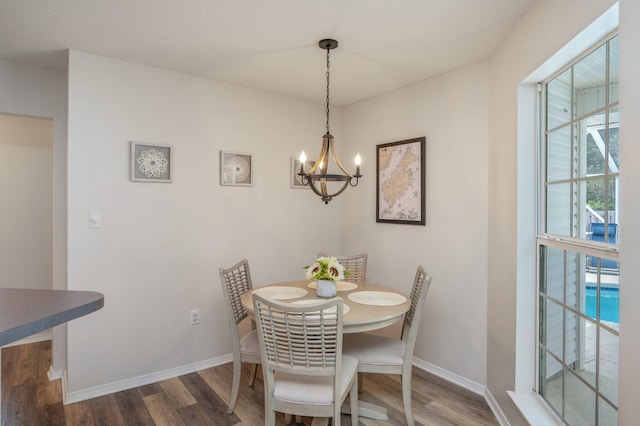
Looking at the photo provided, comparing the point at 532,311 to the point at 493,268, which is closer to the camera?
A: the point at 532,311

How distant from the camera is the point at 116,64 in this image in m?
2.77

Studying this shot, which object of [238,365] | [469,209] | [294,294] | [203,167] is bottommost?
[238,365]

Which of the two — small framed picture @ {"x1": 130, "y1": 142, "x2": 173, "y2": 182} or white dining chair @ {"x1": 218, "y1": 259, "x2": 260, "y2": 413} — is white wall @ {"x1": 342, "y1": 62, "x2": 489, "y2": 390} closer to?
white dining chair @ {"x1": 218, "y1": 259, "x2": 260, "y2": 413}

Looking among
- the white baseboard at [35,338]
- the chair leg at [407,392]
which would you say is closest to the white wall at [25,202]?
the white baseboard at [35,338]

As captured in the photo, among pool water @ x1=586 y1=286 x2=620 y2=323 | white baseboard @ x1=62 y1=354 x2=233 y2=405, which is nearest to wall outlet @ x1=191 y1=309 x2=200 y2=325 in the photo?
white baseboard @ x1=62 y1=354 x2=233 y2=405

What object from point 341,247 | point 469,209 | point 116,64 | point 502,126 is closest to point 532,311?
point 469,209

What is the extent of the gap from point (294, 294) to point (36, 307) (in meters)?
1.54

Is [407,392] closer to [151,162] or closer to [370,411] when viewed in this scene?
[370,411]

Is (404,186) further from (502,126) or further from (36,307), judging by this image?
(36,307)

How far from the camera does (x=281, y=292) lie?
2.61 meters

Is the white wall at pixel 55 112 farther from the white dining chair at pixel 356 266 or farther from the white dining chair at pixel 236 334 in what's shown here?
the white dining chair at pixel 356 266

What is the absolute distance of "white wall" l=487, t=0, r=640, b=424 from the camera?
1.19 meters

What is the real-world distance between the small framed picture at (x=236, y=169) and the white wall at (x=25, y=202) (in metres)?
2.03

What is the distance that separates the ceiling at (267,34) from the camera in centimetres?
201
